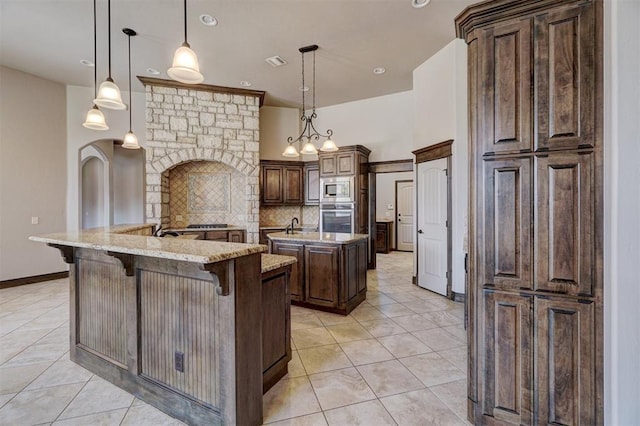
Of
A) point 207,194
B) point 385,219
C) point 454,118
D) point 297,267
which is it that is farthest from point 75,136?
point 385,219

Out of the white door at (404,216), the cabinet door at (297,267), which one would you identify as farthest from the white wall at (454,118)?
the white door at (404,216)

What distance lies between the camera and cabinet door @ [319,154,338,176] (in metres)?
6.31

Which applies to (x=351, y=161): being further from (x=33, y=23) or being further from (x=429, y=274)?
(x=33, y=23)

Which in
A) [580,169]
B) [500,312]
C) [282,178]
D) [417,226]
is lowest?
[500,312]

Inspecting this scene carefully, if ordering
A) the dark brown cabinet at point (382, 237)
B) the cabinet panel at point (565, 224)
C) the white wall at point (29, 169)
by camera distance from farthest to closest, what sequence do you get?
the dark brown cabinet at point (382, 237) → the white wall at point (29, 169) → the cabinet panel at point (565, 224)

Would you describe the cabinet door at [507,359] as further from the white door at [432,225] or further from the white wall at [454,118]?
the white door at [432,225]

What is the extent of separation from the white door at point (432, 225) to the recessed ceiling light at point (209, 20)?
12.0 ft

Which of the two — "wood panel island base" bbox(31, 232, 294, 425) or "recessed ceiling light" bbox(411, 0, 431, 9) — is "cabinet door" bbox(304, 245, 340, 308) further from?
"recessed ceiling light" bbox(411, 0, 431, 9)

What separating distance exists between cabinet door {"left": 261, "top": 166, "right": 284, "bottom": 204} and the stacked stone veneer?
0.64 meters

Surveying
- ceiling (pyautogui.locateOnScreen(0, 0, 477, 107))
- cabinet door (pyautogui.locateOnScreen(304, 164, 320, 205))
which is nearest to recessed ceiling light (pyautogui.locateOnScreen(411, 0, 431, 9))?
ceiling (pyautogui.locateOnScreen(0, 0, 477, 107))

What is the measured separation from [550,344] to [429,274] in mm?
3298

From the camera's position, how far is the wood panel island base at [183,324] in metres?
1.68
